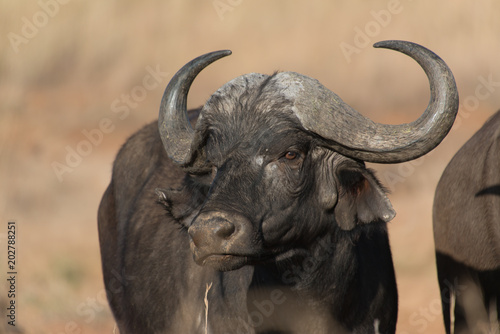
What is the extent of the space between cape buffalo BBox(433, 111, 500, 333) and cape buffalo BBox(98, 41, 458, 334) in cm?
152

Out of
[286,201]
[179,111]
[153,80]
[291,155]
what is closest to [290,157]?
[291,155]

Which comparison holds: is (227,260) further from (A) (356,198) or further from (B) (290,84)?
(B) (290,84)

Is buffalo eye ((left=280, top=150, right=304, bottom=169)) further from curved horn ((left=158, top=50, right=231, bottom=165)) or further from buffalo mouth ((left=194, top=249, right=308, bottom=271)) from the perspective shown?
curved horn ((left=158, top=50, right=231, bottom=165))

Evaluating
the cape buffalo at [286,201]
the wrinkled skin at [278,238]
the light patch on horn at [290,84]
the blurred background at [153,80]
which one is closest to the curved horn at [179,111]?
the cape buffalo at [286,201]

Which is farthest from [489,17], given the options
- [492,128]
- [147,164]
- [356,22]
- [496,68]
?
[147,164]

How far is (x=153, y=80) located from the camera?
1691 centimetres

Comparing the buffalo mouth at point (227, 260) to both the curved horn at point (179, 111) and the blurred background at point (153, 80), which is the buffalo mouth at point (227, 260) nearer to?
the curved horn at point (179, 111)

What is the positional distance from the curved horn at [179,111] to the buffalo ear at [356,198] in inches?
40.0

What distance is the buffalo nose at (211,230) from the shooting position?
Result: 3.87 meters

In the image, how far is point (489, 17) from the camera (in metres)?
16.4

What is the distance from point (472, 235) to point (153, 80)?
37.7 ft

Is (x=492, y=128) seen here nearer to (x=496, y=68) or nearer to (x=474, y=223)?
(x=474, y=223)

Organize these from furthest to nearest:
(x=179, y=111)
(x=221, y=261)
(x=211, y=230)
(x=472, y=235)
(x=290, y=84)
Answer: (x=472, y=235) → (x=179, y=111) → (x=290, y=84) → (x=221, y=261) → (x=211, y=230)

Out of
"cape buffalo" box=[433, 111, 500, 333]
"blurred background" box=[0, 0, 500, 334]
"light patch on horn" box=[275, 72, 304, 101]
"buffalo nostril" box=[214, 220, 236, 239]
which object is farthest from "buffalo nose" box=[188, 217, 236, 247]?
"blurred background" box=[0, 0, 500, 334]
